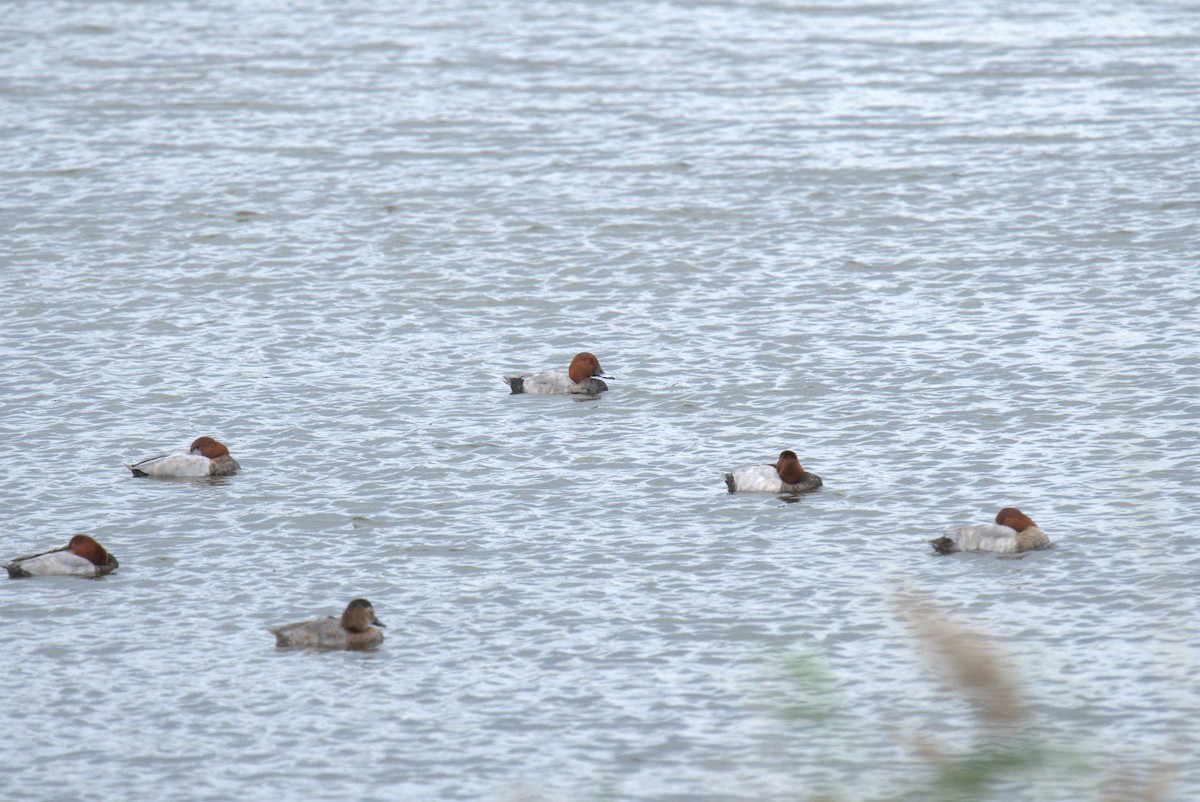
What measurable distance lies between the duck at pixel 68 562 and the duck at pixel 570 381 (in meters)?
5.81

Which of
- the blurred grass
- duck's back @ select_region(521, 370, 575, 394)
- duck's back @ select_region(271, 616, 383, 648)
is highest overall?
the blurred grass

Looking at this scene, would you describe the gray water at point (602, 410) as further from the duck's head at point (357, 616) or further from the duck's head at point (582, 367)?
the duck's head at point (582, 367)

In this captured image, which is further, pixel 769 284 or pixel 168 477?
pixel 769 284

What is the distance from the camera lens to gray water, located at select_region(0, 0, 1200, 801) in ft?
37.0

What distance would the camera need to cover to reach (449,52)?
124ft

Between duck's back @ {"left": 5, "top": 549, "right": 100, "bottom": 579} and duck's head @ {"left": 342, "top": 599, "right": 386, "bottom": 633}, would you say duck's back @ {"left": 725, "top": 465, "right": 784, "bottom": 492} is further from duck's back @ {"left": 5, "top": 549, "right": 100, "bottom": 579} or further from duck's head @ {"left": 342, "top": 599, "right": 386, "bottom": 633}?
duck's back @ {"left": 5, "top": 549, "right": 100, "bottom": 579}

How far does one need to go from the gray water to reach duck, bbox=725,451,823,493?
0.82 ft

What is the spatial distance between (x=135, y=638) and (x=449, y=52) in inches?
1046

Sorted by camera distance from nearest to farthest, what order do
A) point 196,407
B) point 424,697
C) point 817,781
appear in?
point 817,781
point 424,697
point 196,407

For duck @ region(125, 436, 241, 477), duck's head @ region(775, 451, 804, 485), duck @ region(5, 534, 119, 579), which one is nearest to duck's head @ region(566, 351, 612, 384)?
duck's head @ region(775, 451, 804, 485)

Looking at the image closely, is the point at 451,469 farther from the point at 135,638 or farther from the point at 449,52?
the point at 449,52

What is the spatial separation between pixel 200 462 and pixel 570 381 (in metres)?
4.13

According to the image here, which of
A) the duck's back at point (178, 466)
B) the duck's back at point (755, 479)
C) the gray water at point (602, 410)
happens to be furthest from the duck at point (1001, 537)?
the duck's back at point (178, 466)

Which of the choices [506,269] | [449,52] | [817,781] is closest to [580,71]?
[449,52]
